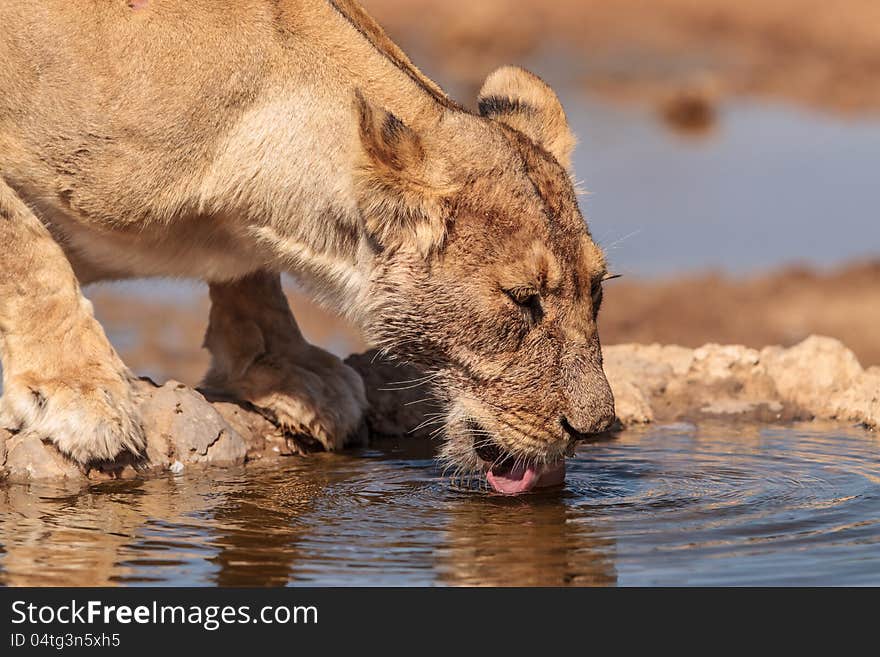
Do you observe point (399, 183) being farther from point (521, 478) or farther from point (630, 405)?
point (630, 405)

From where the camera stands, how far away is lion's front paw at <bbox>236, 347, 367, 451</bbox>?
7.22 meters

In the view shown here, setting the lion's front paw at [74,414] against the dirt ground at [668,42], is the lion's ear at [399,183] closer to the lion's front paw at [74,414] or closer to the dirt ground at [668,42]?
the lion's front paw at [74,414]

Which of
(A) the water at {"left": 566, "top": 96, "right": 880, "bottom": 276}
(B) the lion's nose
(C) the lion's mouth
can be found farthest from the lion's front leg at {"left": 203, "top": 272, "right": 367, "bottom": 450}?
(A) the water at {"left": 566, "top": 96, "right": 880, "bottom": 276}

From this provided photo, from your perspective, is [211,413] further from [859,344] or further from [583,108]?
[583,108]

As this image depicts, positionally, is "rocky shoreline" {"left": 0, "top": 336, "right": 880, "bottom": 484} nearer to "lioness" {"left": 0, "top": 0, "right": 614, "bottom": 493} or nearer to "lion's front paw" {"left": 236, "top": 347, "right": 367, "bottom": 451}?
"lion's front paw" {"left": 236, "top": 347, "right": 367, "bottom": 451}

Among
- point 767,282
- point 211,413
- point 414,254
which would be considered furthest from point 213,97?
point 767,282

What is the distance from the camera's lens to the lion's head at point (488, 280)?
5820mm

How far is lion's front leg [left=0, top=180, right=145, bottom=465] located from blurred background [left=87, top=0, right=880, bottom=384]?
4.37 ft

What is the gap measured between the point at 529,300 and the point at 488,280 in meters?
0.17

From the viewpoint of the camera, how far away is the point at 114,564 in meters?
5.05

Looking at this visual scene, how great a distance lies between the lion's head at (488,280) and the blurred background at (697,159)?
82cm

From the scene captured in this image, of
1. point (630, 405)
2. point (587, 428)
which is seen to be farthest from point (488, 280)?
point (630, 405)

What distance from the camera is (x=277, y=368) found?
7363 millimetres
